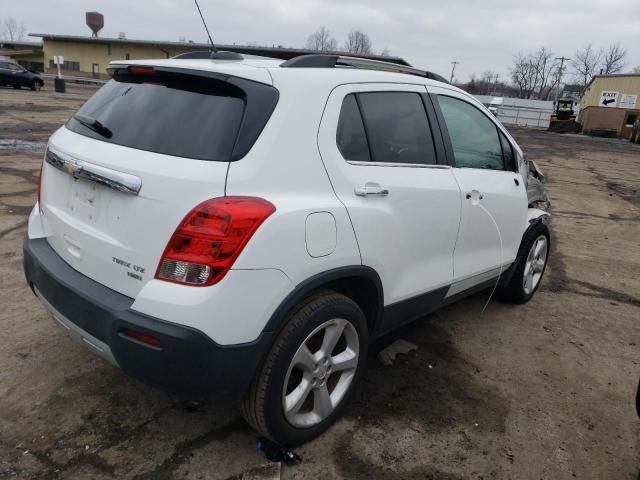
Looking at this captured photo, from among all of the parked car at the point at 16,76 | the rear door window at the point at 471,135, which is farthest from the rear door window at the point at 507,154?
the parked car at the point at 16,76

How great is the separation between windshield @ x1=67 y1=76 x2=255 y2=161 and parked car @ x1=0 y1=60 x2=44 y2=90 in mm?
34191

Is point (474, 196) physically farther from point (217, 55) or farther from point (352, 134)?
point (217, 55)

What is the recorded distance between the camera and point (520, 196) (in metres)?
3.97

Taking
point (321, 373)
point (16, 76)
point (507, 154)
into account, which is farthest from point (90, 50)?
point (321, 373)

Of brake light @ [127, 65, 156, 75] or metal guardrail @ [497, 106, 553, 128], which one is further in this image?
metal guardrail @ [497, 106, 553, 128]

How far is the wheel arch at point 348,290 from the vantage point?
216cm

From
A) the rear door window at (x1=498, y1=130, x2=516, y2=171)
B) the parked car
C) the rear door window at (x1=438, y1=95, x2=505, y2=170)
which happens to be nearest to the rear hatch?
the rear door window at (x1=438, y1=95, x2=505, y2=170)

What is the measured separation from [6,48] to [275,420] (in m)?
93.7

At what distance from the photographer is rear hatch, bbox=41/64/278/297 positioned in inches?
80.1

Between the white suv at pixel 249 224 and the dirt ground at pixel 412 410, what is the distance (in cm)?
32

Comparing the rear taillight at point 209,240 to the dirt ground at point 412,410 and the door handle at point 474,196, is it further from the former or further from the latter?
the door handle at point 474,196

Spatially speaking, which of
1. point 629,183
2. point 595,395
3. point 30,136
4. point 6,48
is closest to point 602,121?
point 629,183

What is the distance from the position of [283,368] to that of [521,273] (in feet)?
9.34

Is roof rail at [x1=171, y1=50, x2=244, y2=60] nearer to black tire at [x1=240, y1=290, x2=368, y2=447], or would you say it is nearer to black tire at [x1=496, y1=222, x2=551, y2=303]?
black tire at [x1=240, y1=290, x2=368, y2=447]
